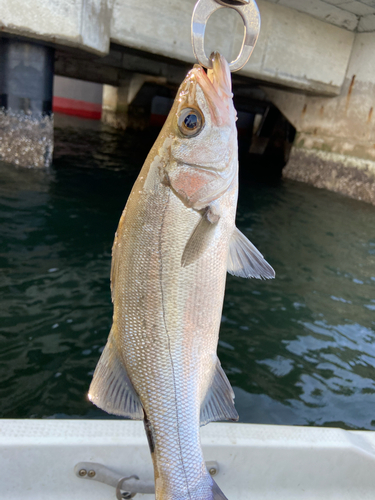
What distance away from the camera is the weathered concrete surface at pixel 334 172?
1052cm

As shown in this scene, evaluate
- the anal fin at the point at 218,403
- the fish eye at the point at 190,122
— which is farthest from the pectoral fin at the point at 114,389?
the fish eye at the point at 190,122

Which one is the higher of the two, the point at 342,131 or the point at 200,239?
the point at 342,131

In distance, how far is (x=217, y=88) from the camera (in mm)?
1378

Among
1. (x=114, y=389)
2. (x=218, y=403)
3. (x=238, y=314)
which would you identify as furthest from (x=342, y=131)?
(x=114, y=389)

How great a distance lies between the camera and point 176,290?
1.32m

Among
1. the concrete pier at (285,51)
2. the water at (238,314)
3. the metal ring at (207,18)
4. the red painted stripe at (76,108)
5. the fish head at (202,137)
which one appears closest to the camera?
the metal ring at (207,18)

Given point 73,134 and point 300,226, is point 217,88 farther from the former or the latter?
point 73,134

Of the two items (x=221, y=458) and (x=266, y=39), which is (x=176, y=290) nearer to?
(x=221, y=458)

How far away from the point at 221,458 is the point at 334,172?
1091 cm

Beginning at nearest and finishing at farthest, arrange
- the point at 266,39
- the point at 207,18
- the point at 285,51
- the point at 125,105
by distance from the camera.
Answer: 1. the point at 207,18
2. the point at 266,39
3. the point at 285,51
4. the point at 125,105

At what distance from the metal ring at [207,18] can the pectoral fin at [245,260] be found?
636mm

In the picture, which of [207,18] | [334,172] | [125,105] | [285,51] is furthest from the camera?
[125,105]

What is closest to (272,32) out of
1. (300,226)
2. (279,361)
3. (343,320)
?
(300,226)

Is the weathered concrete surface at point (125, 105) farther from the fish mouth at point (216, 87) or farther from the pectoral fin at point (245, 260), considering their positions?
the pectoral fin at point (245, 260)
